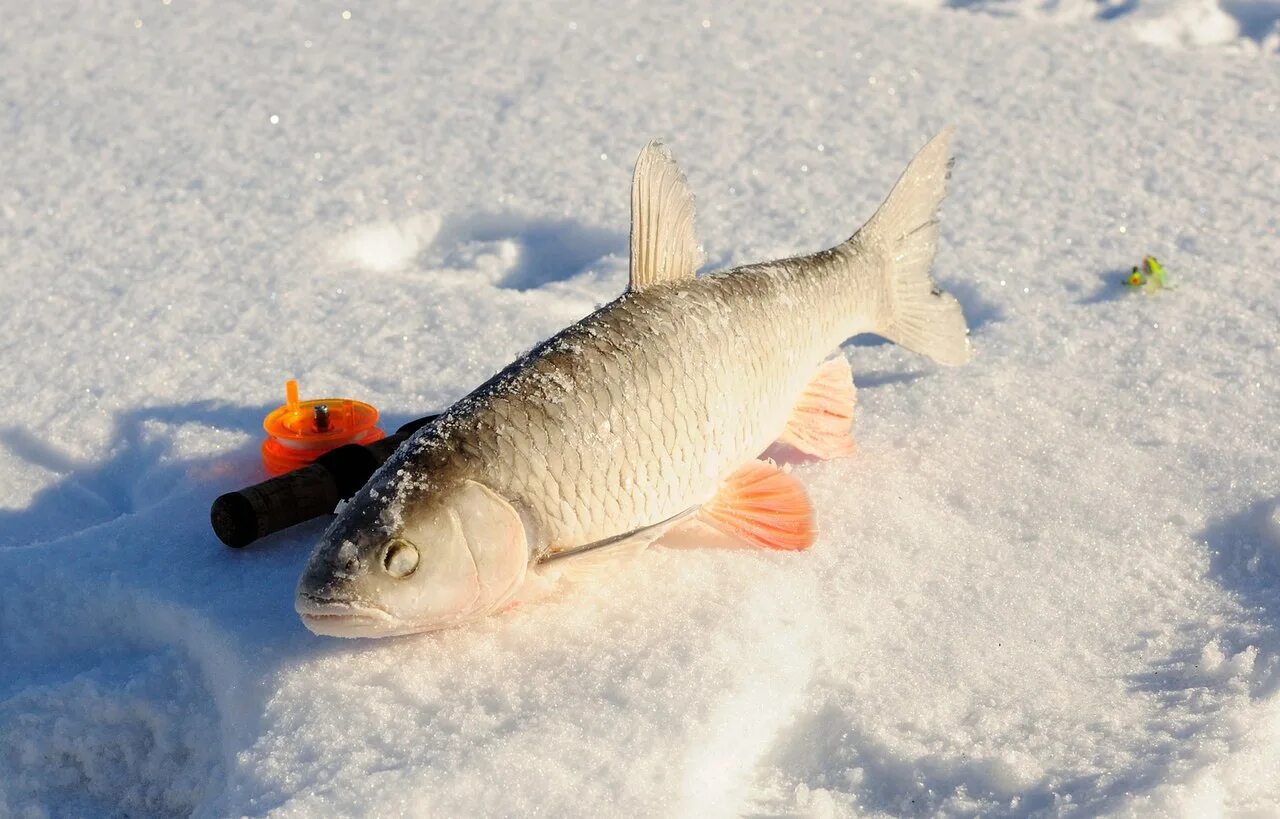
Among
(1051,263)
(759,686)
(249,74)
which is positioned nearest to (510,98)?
(249,74)

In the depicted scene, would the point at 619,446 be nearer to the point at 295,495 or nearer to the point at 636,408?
the point at 636,408

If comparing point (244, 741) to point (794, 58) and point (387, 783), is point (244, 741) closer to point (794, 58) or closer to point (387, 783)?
point (387, 783)

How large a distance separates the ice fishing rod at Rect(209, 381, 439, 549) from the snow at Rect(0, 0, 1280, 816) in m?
0.10

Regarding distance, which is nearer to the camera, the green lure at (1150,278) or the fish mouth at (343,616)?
the fish mouth at (343,616)

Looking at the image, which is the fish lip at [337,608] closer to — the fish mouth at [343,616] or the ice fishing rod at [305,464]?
the fish mouth at [343,616]

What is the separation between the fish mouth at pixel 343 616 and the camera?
81.3 inches

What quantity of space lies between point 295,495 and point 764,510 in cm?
99

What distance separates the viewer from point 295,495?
2572 millimetres

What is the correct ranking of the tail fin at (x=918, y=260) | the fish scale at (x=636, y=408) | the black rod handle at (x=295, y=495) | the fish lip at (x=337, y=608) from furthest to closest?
the tail fin at (x=918, y=260) → the black rod handle at (x=295, y=495) → the fish scale at (x=636, y=408) → the fish lip at (x=337, y=608)

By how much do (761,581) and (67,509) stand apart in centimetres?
169

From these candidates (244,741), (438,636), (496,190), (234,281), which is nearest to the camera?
(244,741)

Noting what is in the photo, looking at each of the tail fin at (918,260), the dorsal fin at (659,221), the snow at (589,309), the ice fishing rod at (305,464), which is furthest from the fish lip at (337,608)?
the tail fin at (918,260)

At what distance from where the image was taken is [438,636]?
2.28 metres

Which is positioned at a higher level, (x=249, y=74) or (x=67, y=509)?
(x=249, y=74)
